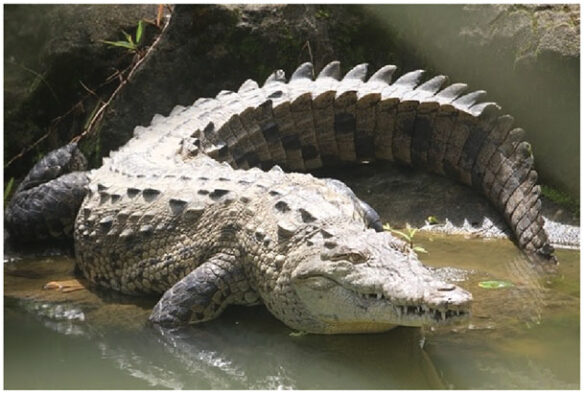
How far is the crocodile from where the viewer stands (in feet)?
14.8

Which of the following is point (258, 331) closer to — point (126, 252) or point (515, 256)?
point (126, 252)

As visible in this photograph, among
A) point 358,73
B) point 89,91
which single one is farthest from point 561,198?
point 89,91

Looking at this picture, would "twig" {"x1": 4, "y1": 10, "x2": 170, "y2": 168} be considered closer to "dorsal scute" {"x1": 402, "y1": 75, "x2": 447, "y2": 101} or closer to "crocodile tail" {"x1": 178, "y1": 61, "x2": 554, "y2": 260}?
"crocodile tail" {"x1": 178, "y1": 61, "x2": 554, "y2": 260}

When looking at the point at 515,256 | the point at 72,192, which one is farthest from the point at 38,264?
the point at 515,256

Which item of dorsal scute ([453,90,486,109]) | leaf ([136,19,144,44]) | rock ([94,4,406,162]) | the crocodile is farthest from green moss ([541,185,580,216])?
leaf ([136,19,144,44])

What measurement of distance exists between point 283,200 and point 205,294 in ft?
2.22

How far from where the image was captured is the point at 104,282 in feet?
18.7

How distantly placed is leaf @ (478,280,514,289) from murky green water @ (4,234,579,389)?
0.05m

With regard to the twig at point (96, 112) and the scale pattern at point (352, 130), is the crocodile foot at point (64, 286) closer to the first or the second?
the scale pattern at point (352, 130)

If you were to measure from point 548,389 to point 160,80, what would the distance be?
15.1ft

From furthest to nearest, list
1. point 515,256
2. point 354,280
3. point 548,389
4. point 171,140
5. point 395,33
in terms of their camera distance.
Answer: point 395,33 < point 171,140 < point 515,256 < point 354,280 < point 548,389

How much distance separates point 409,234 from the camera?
638 centimetres

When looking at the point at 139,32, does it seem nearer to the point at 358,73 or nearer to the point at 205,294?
the point at 358,73

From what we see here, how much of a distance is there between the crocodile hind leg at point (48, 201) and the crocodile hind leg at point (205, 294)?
4.89 ft
